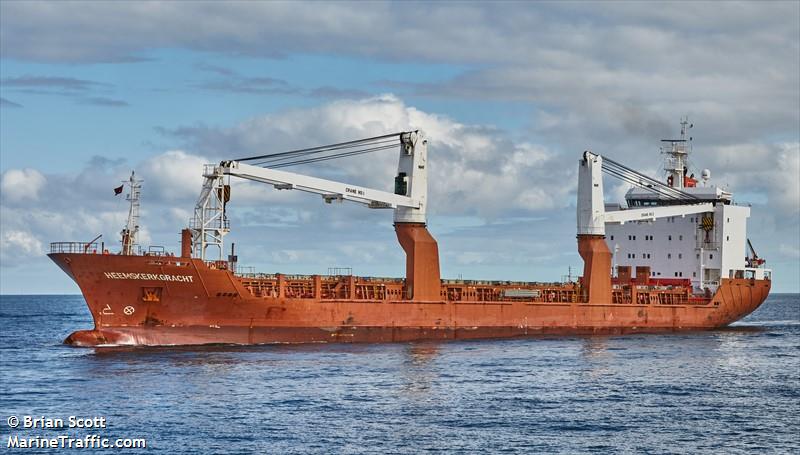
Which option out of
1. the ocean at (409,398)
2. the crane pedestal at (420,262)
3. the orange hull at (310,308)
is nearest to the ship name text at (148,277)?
the orange hull at (310,308)

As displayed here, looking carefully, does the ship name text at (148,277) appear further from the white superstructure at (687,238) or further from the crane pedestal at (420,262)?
the white superstructure at (687,238)

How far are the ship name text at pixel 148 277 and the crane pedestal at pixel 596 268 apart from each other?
2244 cm

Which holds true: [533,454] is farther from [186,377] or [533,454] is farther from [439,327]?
[439,327]

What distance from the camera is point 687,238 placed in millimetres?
61219

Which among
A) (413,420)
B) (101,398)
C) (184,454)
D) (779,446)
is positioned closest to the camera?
(184,454)

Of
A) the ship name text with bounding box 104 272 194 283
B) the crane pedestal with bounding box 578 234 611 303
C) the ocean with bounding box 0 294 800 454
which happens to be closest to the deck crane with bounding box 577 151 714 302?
the crane pedestal with bounding box 578 234 611 303

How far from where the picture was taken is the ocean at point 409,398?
2509 centimetres

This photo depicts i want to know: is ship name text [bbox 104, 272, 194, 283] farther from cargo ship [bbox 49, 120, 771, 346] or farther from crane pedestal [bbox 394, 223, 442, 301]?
crane pedestal [bbox 394, 223, 442, 301]

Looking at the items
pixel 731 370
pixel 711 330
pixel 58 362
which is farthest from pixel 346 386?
pixel 711 330

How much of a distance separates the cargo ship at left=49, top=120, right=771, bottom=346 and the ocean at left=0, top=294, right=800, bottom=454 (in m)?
1.48

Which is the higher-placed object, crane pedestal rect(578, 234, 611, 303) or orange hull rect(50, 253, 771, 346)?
crane pedestal rect(578, 234, 611, 303)

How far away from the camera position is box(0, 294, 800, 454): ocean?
82.3ft

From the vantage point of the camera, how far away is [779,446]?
81.6ft

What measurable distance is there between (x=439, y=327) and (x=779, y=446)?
2457 cm
